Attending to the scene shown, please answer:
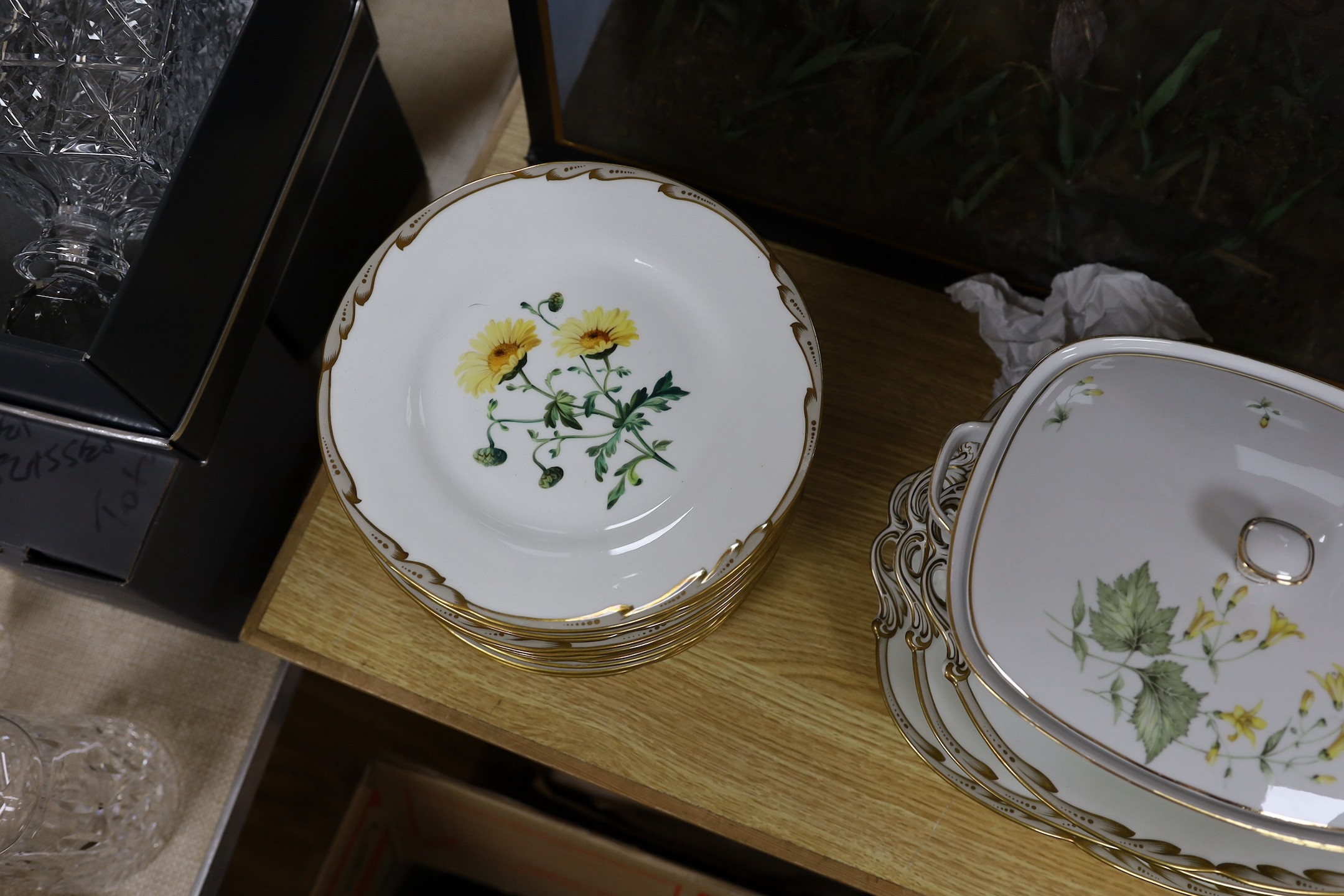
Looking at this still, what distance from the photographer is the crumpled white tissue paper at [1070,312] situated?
53 cm

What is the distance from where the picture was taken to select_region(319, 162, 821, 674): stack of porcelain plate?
44cm

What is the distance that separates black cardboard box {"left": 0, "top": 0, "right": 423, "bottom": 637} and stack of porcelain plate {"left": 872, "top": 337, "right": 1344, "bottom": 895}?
390 millimetres

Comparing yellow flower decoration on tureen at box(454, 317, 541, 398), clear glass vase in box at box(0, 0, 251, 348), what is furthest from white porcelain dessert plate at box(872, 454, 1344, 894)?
clear glass vase in box at box(0, 0, 251, 348)

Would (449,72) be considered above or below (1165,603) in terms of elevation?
below

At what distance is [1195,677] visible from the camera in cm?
35

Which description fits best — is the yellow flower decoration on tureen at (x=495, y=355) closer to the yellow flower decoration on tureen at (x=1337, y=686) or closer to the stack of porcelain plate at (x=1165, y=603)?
the stack of porcelain plate at (x=1165, y=603)

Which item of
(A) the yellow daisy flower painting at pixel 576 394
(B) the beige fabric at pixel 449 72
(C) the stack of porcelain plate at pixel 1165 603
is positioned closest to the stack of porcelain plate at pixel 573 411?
(A) the yellow daisy flower painting at pixel 576 394

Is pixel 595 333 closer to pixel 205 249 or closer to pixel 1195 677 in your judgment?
pixel 205 249

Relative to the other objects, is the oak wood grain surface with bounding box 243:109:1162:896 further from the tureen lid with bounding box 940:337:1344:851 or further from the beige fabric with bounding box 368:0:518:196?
the beige fabric with bounding box 368:0:518:196

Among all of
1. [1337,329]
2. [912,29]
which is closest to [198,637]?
[912,29]

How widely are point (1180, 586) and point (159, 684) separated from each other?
2.24 ft

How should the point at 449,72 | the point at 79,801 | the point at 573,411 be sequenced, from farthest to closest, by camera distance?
the point at 449,72 → the point at 79,801 → the point at 573,411

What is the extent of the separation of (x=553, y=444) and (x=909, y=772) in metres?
0.28

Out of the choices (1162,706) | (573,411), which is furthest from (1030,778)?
(573,411)
